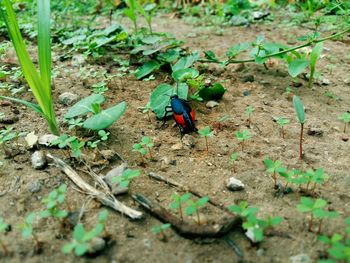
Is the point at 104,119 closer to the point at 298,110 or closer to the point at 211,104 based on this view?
the point at 211,104

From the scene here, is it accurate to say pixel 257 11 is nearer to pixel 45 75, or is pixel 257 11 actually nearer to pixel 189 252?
pixel 45 75

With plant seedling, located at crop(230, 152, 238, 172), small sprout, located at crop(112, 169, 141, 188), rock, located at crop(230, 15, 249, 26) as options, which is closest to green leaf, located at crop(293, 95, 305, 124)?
plant seedling, located at crop(230, 152, 238, 172)

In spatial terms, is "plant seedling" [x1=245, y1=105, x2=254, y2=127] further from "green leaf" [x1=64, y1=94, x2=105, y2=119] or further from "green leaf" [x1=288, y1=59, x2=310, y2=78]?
"green leaf" [x1=64, y1=94, x2=105, y2=119]

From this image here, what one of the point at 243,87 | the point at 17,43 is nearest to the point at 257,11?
the point at 243,87

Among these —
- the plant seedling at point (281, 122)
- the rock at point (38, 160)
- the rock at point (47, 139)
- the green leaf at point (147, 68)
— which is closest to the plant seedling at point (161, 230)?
the rock at point (38, 160)

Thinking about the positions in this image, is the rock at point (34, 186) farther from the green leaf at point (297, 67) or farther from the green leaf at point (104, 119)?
the green leaf at point (297, 67)

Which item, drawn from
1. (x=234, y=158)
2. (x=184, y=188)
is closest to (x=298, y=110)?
(x=234, y=158)
